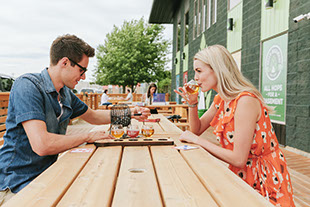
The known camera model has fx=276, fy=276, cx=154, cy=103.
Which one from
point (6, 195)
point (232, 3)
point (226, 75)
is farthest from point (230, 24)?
point (6, 195)

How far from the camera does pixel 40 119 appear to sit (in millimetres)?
1531

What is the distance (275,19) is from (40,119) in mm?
4991

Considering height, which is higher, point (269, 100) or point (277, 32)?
point (277, 32)

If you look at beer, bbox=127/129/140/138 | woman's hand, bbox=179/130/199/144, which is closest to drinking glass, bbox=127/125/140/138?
beer, bbox=127/129/140/138

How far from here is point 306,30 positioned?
4316mm

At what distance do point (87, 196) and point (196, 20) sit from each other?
11.4 m

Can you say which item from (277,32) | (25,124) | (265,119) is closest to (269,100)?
(277,32)

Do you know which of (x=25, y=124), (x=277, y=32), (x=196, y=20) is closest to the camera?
(x=25, y=124)

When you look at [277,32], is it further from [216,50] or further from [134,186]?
[134,186]

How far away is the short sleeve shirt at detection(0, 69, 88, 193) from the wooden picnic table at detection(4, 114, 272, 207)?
314mm

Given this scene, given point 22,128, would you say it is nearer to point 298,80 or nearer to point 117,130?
point 117,130

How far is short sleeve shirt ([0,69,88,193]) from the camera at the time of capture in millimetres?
1546

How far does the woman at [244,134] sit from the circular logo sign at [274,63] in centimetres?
369

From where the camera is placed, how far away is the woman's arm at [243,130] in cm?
157
